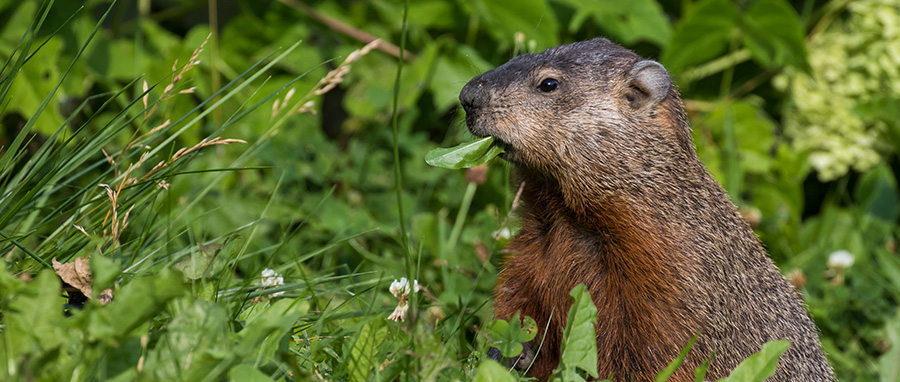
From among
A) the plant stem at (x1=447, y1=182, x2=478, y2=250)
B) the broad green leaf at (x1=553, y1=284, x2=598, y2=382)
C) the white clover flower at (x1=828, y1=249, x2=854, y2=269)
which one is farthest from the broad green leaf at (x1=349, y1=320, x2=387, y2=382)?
the white clover flower at (x1=828, y1=249, x2=854, y2=269)

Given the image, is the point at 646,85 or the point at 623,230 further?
the point at 646,85

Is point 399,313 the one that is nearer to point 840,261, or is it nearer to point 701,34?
point 840,261

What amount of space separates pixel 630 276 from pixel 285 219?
2.09 metres

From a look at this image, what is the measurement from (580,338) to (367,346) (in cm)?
52

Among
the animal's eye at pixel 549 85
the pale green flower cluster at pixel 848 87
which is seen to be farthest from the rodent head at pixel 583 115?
the pale green flower cluster at pixel 848 87

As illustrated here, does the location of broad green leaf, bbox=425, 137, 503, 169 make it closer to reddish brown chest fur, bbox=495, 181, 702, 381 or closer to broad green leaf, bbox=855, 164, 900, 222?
reddish brown chest fur, bbox=495, 181, 702, 381

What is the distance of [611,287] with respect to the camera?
97.8 inches

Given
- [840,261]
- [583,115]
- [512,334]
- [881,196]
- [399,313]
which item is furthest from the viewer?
[881,196]

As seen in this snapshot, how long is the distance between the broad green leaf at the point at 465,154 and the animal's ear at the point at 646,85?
531 mm

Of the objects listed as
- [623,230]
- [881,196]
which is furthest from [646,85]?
[881,196]

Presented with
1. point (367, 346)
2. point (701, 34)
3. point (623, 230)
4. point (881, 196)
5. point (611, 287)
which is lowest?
point (881, 196)

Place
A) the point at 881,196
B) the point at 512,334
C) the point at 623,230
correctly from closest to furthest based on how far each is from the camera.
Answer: the point at 512,334, the point at 623,230, the point at 881,196

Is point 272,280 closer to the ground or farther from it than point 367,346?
closer to the ground

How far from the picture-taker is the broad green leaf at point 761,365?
189cm
